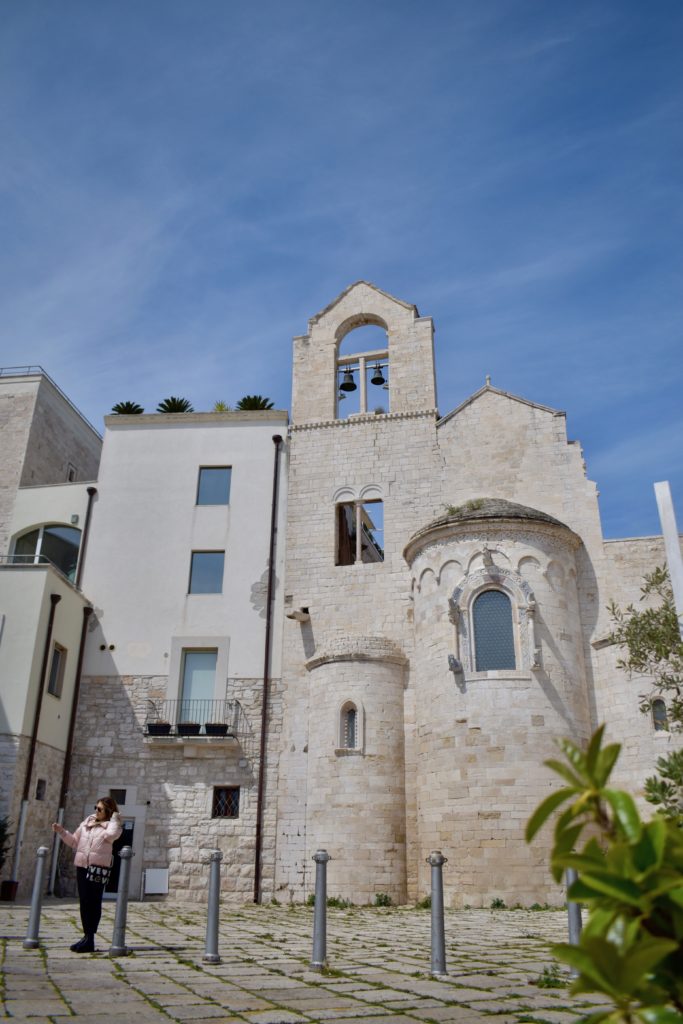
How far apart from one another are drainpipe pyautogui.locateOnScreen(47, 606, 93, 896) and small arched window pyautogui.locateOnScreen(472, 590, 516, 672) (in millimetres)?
10624

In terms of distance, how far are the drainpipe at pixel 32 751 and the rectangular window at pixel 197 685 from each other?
3592 millimetres

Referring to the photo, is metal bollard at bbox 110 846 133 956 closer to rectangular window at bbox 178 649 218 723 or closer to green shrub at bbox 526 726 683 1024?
green shrub at bbox 526 726 683 1024

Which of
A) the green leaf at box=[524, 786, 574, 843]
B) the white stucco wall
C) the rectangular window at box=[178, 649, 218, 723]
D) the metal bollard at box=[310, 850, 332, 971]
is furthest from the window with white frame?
the green leaf at box=[524, 786, 574, 843]

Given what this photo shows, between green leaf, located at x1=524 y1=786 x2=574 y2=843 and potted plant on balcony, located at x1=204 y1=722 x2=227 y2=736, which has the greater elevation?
potted plant on balcony, located at x1=204 y1=722 x2=227 y2=736

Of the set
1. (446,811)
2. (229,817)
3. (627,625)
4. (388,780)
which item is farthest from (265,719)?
(627,625)

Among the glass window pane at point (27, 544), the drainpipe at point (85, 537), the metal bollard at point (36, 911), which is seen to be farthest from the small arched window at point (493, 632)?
the glass window pane at point (27, 544)

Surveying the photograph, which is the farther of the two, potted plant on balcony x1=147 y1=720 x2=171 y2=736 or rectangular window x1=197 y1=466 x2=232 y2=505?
rectangular window x1=197 y1=466 x2=232 y2=505

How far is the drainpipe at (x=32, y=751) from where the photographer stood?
57.3ft

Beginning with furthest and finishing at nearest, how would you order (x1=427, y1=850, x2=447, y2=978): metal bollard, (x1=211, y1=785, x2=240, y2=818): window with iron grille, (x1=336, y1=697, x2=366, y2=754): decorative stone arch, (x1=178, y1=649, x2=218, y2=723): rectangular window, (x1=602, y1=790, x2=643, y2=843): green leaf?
(x1=178, y1=649, x2=218, y2=723): rectangular window → (x1=211, y1=785, x2=240, y2=818): window with iron grille → (x1=336, y1=697, x2=366, y2=754): decorative stone arch → (x1=427, y1=850, x2=447, y2=978): metal bollard → (x1=602, y1=790, x2=643, y2=843): green leaf

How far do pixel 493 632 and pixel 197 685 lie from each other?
8.28 metres

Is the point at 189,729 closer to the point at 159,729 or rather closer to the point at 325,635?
the point at 159,729

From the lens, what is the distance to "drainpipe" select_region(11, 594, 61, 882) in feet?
57.3

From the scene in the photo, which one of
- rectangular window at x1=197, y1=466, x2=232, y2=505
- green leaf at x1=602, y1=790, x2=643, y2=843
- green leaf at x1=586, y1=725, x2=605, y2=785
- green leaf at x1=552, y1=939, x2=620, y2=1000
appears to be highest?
rectangular window at x1=197, y1=466, x2=232, y2=505

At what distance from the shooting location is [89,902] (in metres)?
8.74
